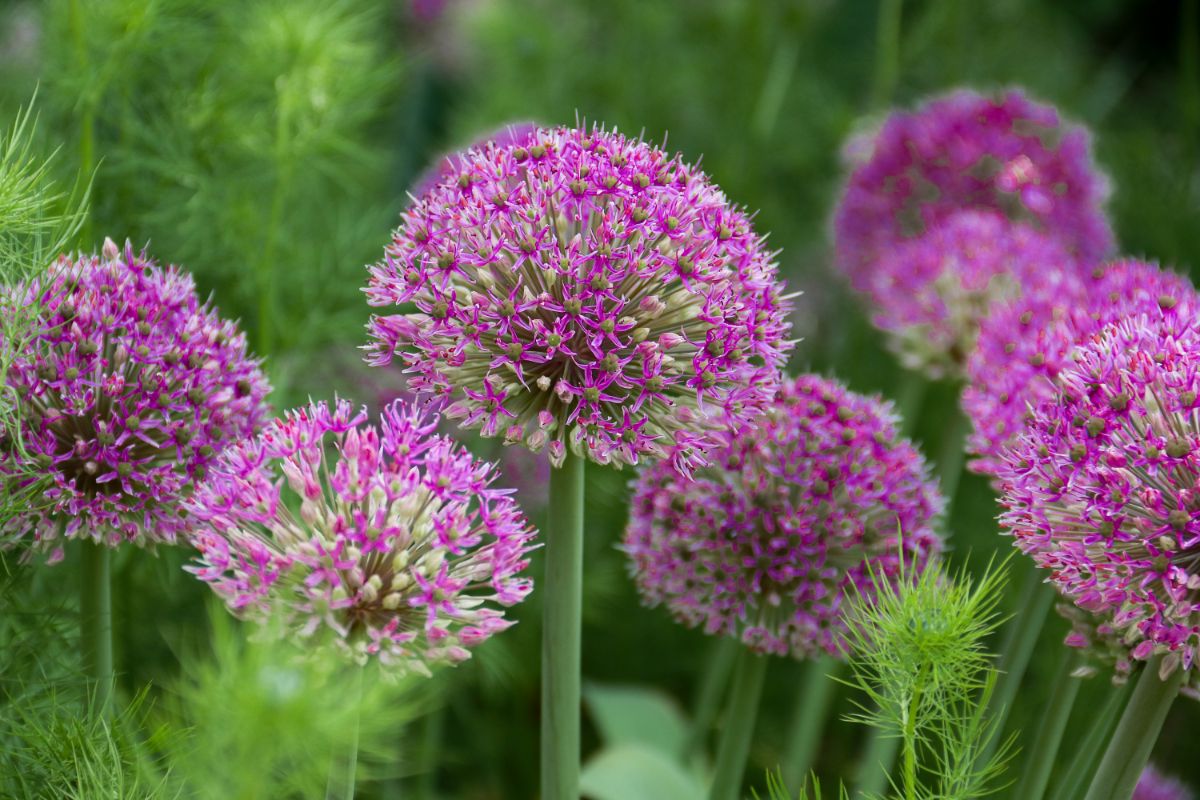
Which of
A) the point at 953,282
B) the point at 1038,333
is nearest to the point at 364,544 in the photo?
the point at 1038,333

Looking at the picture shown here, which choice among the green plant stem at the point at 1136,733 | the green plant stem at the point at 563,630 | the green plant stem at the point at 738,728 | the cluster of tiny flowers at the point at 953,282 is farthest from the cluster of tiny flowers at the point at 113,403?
the cluster of tiny flowers at the point at 953,282

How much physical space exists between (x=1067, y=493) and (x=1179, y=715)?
904 mm

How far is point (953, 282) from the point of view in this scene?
1114 millimetres

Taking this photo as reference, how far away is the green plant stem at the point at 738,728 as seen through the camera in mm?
781

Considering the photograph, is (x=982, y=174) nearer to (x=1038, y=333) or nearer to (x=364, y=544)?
(x=1038, y=333)

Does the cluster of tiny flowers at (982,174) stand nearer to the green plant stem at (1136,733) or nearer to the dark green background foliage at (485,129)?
the dark green background foliage at (485,129)

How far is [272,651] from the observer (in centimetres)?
49

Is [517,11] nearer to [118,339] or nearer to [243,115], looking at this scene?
[243,115]

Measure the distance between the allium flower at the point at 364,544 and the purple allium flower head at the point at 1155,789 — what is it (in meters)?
0.68

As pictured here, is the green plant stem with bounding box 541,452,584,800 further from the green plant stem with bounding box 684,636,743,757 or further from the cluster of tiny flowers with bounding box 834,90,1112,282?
the cluster of tiny flowers with bounding box 834,90,1112,282

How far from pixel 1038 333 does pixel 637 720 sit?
2.26 feet

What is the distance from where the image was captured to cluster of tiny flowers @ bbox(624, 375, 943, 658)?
2.45 feet

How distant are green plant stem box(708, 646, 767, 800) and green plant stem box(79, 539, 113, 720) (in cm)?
38

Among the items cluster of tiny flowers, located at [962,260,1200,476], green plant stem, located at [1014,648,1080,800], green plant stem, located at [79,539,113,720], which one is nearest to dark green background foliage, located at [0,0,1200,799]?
green plant stem, located at [79,539,113,720]
